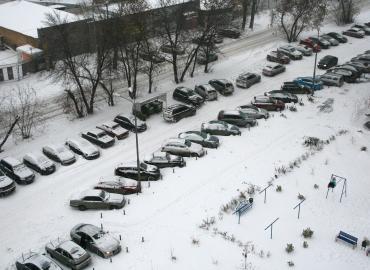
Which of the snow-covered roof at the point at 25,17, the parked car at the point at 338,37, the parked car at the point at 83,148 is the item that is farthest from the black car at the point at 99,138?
the parked car at the point at 338,37

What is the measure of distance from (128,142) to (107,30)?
1140 centimetres

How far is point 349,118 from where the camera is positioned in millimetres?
43406

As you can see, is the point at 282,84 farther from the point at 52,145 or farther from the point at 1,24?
the point at 1,24

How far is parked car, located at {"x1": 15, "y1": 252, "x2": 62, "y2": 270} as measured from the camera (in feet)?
83.3

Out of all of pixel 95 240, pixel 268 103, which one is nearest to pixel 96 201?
pixel 95 240

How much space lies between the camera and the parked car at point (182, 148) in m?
36.8

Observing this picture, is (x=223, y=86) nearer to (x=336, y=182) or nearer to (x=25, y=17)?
(x=336, y=182)

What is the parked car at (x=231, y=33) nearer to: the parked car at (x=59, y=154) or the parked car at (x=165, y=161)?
the parked car at (x=165, y=161)

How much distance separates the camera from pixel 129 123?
136ft

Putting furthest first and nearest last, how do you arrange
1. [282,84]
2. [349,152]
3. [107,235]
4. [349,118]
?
[282,84], [349,118], [349,152], [107,235]

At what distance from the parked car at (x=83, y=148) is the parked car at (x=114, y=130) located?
2598mm

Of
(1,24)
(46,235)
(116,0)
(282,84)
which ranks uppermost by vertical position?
(116,0)

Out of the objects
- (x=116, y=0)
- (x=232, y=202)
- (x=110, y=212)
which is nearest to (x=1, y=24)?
(x=116, y=0)

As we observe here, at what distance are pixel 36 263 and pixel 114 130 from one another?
16693mm
